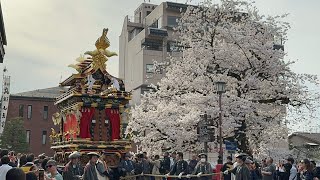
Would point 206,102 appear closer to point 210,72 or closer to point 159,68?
point 210,72

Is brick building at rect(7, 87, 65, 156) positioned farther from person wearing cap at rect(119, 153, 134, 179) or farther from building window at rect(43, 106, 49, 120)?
person wearing cap at rect(119, 153, 134, 179)

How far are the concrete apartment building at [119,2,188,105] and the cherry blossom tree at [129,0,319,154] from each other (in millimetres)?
31998

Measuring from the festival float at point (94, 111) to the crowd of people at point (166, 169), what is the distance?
2.12 metres

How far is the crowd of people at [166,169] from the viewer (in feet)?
44.1

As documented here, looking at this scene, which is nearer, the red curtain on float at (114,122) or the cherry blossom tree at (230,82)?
the red curtain on float at (114,122)

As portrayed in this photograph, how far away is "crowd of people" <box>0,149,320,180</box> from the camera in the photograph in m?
13.4

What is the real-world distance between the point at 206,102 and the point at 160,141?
16.3ft

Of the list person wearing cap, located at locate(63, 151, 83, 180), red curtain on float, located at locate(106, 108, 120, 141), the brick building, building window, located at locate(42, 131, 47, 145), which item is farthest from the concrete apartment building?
person wearing cap, located at locate(63, 151, 83, 180)

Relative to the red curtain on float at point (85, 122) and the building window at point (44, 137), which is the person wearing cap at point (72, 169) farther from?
Answer: the building window at point (44, 137)

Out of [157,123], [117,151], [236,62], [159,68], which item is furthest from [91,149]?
[159,68]

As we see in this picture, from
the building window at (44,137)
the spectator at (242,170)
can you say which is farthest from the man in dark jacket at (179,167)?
the building window at (44,137)

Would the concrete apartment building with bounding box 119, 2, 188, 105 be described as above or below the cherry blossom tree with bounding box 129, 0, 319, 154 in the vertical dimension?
above

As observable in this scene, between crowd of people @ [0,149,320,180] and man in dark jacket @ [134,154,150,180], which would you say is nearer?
crowd of people @ [0,149,320,180]

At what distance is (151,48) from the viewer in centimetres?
6756
